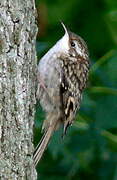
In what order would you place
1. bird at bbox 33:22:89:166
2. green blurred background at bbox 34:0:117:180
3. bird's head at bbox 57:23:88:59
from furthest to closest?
green blurred background at bbox 34:0:117:180, bird's head at bbox 57:23:88:59, bird at bbox 33:22:89:166


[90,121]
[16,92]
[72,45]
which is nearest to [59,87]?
[72,45]

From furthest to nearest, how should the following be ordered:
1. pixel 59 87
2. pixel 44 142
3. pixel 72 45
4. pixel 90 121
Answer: pixel 90 121 → pixel 72 45 → pixel 59 87 → pixel 44 142

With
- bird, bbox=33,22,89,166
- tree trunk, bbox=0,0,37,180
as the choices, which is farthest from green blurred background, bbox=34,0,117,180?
tree trunk, bbox=0,0,37,180

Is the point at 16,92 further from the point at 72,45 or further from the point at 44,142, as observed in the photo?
the point at 72,45

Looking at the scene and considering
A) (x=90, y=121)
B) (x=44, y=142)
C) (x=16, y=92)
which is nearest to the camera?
(x=16, y=92)

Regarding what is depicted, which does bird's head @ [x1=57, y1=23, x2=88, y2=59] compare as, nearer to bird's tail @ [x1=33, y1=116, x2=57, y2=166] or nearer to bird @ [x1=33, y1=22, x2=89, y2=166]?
bird @ [x1=33, y1=22, x2=89, y2=166]

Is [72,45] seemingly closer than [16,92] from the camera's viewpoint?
No
